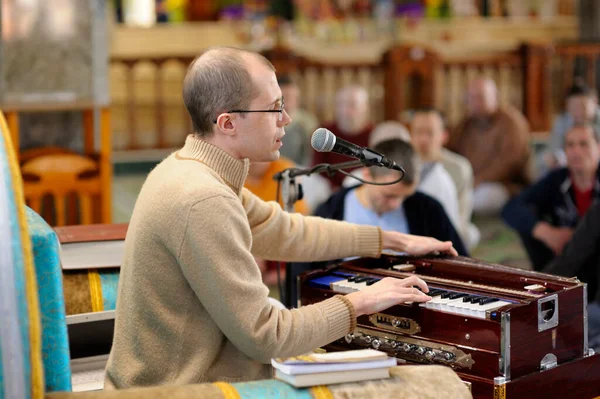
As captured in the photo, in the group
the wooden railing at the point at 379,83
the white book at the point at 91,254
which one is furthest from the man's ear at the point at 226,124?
the wooden railing at the point at 379,83

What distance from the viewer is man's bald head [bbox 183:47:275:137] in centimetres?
216

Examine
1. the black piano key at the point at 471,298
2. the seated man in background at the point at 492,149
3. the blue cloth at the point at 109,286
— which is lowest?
the seated man in background at the point at 492,149

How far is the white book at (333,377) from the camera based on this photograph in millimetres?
1883

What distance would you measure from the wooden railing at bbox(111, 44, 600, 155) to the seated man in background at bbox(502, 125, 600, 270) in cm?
304

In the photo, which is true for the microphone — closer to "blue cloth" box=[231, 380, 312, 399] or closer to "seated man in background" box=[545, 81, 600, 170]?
"blue cloth" box=[231, 380, 312, 399]

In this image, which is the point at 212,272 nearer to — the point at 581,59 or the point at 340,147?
the point at 340,147

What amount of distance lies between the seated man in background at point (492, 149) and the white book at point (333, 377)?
545 centimetres

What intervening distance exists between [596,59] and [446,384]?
8.67 m

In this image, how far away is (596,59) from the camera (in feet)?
32.7

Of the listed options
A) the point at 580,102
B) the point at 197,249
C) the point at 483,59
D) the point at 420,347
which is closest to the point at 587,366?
the point at 420,347

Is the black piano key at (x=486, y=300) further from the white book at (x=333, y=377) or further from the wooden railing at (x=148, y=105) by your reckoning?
the wooden railing at (x=148, y=105)

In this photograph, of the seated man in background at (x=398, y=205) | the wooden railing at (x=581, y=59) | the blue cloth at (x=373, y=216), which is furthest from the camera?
the wooden railing at (x=581, y=59)

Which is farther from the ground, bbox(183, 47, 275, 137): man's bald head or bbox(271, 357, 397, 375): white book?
bbox(183, 47, 275, 137): man's bald head

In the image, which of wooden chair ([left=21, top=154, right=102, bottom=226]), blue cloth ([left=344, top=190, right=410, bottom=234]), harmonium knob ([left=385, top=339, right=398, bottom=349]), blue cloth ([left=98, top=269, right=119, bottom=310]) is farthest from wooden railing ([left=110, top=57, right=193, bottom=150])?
harmonium knob ([left=385, top=339, right=398, bottom=349])
